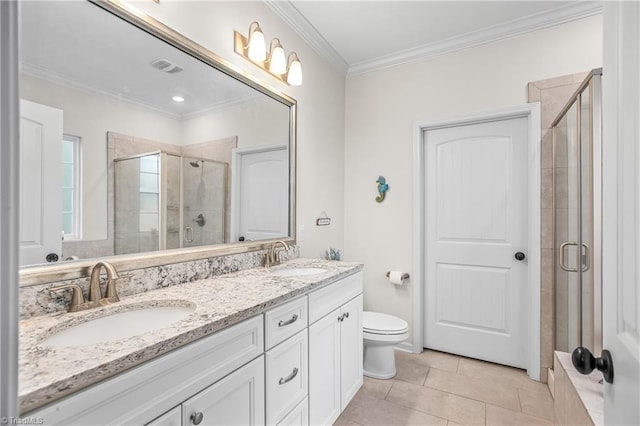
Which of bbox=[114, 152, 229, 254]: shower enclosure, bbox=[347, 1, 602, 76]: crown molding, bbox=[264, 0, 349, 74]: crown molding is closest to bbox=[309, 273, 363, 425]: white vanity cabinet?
bbox=[114, 152, 229, 254]: shower enclosure

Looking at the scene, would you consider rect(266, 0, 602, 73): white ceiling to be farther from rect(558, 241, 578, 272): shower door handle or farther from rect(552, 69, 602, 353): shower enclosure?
rect(558, 241, 578, 272): shower door handle

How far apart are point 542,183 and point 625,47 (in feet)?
6.41

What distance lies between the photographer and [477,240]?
2.55 meters

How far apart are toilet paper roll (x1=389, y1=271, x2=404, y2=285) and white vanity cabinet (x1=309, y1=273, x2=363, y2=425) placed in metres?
0.77

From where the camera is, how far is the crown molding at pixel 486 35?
214cm

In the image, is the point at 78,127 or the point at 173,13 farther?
the point at 173,13

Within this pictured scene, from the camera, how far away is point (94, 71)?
1204 mm

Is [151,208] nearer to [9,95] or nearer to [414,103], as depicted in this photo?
[9,95]

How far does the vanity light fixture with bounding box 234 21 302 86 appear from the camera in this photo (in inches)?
71.7

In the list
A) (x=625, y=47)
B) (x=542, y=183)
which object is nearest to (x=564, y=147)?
(x=542, y=183)

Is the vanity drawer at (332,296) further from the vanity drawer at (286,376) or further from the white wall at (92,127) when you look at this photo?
the white wall at (92,127)

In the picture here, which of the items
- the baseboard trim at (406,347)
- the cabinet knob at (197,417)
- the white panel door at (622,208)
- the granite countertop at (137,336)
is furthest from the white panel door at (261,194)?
the white panel door at (622,208)

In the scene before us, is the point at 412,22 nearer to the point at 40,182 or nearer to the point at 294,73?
the point at 294,73

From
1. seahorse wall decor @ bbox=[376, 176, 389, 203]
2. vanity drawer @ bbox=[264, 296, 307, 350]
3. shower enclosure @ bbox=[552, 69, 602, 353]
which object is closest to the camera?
vanity drawer @ bbox=[264, 296, 307, 350]
